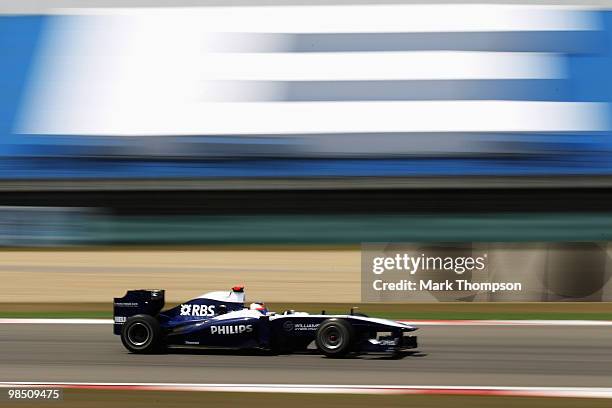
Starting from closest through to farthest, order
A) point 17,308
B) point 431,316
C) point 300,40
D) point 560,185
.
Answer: point 431,316
point 17,308
point 560,185
point 300,40

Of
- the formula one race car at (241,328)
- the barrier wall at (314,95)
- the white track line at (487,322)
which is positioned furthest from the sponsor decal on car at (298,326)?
the barrier wall at (314,95)

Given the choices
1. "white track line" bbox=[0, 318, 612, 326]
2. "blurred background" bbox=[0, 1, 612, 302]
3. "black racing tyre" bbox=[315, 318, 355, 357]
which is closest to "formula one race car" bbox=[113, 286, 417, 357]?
"black racing tyre" bbox=[315, 318, 355, 357]

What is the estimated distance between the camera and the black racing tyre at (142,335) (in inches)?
413

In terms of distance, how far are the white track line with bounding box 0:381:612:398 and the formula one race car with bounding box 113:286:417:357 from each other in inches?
54.5

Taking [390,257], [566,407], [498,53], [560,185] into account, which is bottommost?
[566,407]

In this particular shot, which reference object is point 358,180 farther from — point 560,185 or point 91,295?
point 91,295

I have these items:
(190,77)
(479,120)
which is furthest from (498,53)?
(190,77)

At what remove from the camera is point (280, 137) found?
21969mm

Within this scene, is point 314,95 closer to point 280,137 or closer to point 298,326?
point 280,137

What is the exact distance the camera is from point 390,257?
50.9ft

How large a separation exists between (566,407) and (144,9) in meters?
19.8

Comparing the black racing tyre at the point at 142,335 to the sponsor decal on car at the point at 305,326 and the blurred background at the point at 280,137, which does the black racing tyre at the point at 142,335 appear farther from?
the blurred background at the point at 280,137

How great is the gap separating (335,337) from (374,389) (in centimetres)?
164

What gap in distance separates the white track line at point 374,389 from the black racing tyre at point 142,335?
1650mm
